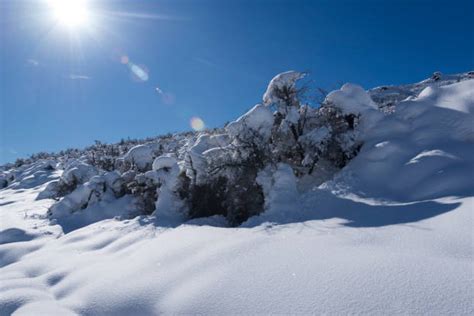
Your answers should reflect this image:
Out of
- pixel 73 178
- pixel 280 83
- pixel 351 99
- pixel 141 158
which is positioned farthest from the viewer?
pixel 73 178

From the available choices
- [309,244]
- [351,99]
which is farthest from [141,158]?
[309,244]

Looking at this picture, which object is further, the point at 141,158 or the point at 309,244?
the point at 141,158

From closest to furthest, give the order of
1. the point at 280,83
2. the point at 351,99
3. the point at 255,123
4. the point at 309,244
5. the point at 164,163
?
1. the point at 309,244
2. the point at 255,123
3. the point at 351,99
4. the point at 280,83
5. the point at 164,163

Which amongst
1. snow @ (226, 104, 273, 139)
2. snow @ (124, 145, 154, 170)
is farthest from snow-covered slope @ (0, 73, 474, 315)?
snow @ (124, 145, 154, 170)

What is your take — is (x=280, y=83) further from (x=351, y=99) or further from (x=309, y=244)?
(x=309, y=244)

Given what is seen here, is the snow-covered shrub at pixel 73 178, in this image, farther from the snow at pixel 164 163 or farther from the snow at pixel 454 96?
the snow at pixel 454 96

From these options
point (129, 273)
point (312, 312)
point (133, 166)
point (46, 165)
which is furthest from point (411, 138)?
point (46, 165)

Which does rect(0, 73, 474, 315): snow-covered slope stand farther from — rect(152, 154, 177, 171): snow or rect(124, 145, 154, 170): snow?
rect(124, 145, 154, 170): snow

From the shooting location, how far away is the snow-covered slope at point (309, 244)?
115 inches

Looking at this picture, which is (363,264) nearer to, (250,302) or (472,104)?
(250,302)

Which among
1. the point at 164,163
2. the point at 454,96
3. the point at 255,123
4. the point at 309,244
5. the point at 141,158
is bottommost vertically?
the point at 309,244

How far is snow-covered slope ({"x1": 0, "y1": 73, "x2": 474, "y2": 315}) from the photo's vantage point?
2.93 m

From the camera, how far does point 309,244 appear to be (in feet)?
13.6

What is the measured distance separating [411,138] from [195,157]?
5103 millimetres
